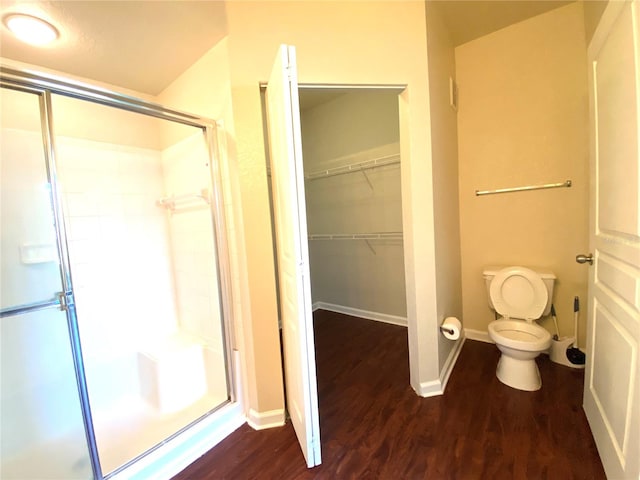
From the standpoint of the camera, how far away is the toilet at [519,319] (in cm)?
179

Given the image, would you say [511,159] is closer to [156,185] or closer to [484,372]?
[484,372]

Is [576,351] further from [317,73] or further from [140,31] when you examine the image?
[140,31]

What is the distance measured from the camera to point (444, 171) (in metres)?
2.00

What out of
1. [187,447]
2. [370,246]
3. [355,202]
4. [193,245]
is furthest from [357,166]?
[187,447]

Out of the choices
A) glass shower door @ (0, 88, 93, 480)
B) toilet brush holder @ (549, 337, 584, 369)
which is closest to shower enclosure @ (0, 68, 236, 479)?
glass shower door @ (0, 88, 93, 480)

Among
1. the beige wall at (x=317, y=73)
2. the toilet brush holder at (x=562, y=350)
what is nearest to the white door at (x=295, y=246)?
the beige wall at (x=317, y=73)

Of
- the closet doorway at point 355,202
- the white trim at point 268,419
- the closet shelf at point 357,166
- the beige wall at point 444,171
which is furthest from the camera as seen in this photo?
the closet doorway at point 355,202

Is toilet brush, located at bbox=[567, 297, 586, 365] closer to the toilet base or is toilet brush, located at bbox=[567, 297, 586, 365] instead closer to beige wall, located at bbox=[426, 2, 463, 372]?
the toilet base

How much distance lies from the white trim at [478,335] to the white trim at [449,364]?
0.17 metres

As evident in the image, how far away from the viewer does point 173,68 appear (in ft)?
6.10

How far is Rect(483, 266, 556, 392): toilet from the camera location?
5.88 feet

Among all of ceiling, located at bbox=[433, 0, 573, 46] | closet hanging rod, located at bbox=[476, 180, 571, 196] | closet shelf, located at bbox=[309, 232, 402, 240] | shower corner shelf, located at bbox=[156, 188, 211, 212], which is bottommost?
closet shelf, located at bbox=[309, 232, 402, 240]

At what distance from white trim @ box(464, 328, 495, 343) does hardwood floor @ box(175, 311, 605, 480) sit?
34cm

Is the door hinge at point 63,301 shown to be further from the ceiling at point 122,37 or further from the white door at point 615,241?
the white door at point 615,241
